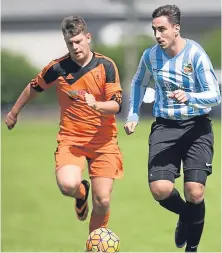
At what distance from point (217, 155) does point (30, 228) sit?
9127mm

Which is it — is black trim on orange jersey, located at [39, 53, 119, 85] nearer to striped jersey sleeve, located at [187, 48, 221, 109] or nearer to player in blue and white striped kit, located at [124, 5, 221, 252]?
player in blue and white striped kit, located at [124, 5, 221, 252]

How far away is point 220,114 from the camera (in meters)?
33.8

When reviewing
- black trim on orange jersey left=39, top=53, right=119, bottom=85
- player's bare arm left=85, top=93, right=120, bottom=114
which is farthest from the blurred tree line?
player's bare arm left=85, top=93, right=120, bottom=114

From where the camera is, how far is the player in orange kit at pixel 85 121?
29.3 feet

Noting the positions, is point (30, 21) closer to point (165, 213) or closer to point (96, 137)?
point (165, 213)

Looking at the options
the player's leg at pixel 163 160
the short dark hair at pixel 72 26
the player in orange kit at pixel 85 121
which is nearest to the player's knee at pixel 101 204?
the player in orange kit at pixel 85 121

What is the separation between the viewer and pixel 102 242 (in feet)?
28.3

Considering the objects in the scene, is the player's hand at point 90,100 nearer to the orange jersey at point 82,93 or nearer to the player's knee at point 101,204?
the orange jersey at point 82,93

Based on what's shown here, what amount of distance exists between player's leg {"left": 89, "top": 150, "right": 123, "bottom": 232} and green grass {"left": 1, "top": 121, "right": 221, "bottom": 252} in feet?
5.83

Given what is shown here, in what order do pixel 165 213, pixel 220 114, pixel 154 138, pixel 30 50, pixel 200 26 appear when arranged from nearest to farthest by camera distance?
pixel 154 138 < pixel 165 213 < pixel 220 114 < pixel 30 50 < pixel 200 26

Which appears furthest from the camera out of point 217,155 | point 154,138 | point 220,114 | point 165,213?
point 220,114

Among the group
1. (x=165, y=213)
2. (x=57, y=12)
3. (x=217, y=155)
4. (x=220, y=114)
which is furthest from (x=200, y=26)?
(x=165, y=213)

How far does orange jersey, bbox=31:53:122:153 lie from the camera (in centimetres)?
895

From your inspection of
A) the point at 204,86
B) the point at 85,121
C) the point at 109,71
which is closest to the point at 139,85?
the point at 109,71
